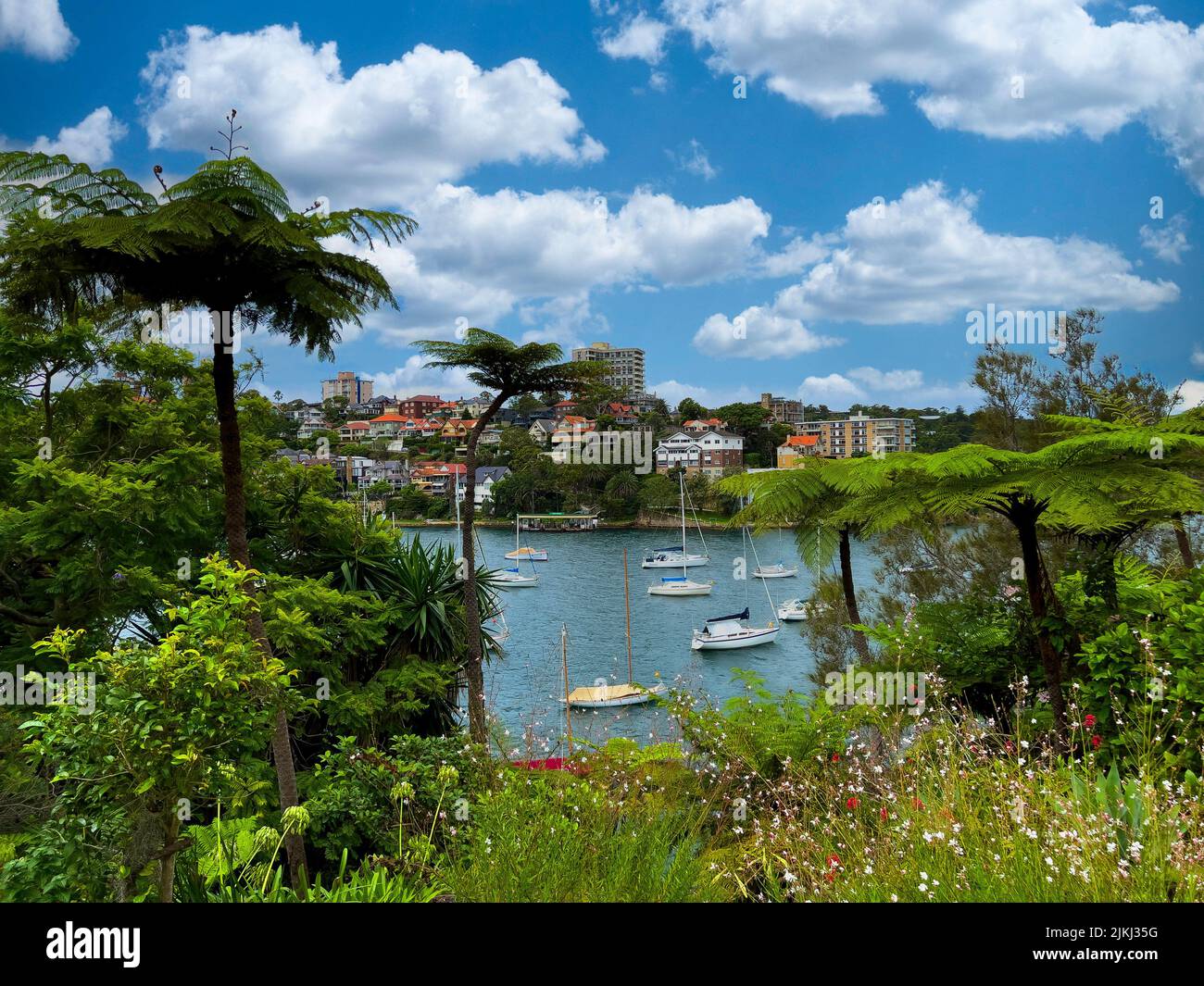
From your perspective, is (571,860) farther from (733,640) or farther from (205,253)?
(733,640)

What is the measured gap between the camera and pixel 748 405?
38.8 meters

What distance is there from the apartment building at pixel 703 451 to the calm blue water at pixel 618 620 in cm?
487

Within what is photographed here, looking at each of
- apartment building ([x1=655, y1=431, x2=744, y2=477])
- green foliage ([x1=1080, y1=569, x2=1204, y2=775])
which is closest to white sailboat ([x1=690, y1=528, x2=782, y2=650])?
apartment building ([x1=655, y1=431, x2=744, y2=477])

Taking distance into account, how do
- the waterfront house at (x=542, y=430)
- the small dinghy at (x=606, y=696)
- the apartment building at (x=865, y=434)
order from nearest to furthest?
1. the small dinghy at (x=606, y=696)
2. the apartment building at (x=865, y=434)
3. the waterfront house at (x=542, y=430)

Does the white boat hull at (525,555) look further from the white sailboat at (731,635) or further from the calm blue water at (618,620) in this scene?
the white sailboat at (731,635)

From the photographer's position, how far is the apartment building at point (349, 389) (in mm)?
39503

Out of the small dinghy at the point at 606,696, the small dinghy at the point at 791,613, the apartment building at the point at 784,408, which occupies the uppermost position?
the apartment building at the point at 784,408

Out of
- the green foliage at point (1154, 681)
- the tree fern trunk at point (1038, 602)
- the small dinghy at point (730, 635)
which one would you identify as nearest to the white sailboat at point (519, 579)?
the small dinghy at point (730, 635)

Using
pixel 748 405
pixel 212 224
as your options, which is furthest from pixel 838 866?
pixel 748 405

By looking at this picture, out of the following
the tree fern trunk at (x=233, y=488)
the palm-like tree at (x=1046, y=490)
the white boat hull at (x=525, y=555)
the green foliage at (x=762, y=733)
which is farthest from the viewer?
the white boat hull at (x=525, y=555)

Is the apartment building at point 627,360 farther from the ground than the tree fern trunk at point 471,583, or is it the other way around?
the apartment building at point 627,360

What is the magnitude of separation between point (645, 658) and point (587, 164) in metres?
18.7

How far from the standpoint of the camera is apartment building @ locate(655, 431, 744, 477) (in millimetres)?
34875

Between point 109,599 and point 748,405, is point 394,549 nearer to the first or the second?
point 109,599
